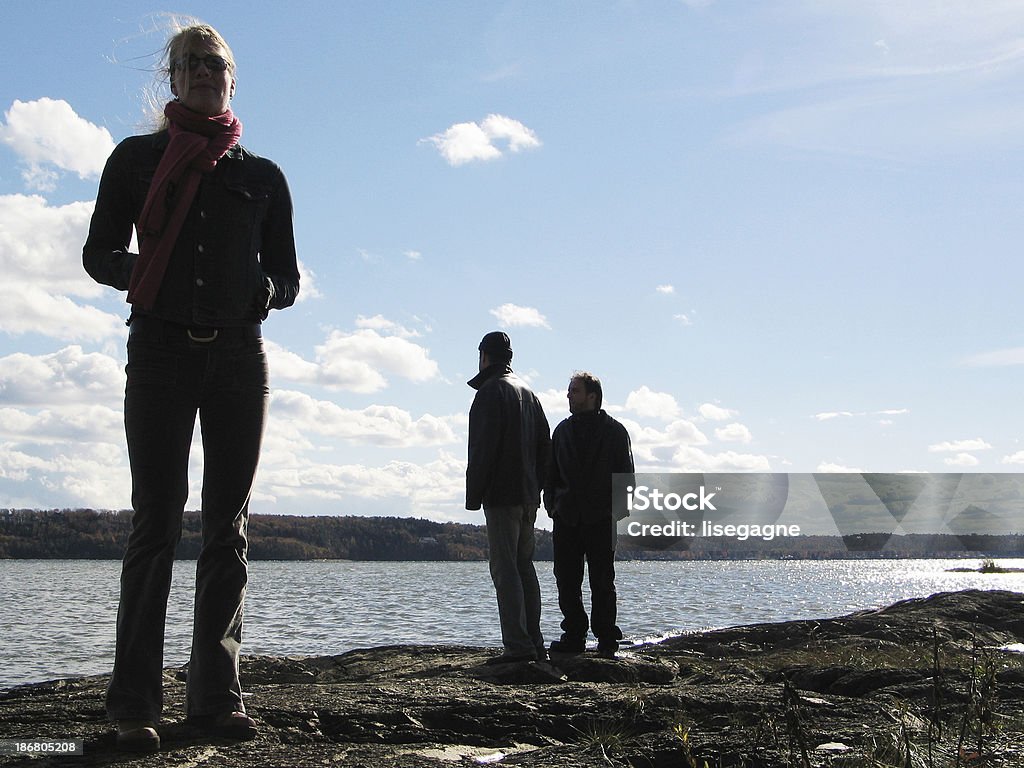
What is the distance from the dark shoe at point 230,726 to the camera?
3188 millimetres

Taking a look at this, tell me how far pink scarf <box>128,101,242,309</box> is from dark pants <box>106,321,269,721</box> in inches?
6.2

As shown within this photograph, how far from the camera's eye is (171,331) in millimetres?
3285

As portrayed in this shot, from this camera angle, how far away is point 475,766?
117 inches

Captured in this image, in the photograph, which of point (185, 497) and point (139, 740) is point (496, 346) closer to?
point (185, 497)

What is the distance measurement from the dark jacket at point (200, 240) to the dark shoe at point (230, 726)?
1308 millimetres

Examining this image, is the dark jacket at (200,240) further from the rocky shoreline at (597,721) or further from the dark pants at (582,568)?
the dark pants at (582,568)

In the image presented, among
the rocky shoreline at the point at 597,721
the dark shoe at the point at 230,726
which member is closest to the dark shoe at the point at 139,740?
the rocky shoreline at the point at 597,721

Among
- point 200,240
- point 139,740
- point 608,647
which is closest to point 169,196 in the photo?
point 200,240

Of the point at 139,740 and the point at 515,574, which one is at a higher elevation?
the point at 515,574

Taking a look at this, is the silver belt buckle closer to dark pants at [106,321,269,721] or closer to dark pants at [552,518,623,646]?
dark pants at [106,321,269,721]

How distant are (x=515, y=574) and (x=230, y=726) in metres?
3.62

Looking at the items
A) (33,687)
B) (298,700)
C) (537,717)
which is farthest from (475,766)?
(33,687)

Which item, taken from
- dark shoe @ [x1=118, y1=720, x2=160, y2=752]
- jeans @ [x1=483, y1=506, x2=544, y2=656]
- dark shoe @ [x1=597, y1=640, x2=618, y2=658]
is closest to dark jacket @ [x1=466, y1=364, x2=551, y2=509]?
jeans @ [x1=483, y1=506, x2=544, y2=656]

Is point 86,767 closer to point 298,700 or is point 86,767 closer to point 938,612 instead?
point 298,700
